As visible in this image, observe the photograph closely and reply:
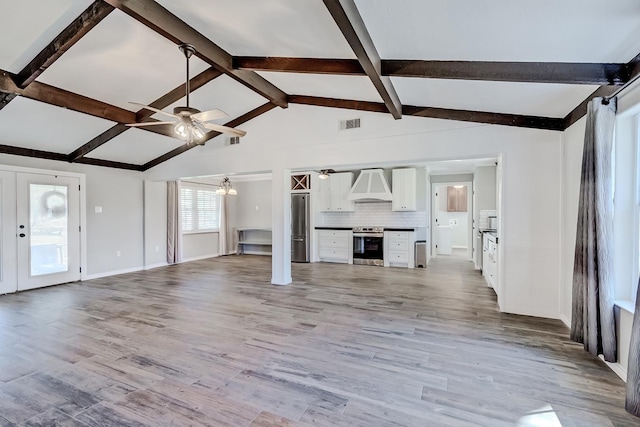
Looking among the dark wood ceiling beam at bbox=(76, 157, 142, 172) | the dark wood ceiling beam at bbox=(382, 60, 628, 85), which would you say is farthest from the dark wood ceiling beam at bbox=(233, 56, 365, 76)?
the dark wood ceiling beam at bbox=(76, 157, 142, 172)

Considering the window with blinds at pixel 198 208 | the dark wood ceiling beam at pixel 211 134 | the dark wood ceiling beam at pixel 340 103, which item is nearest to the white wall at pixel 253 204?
the window with blinds at pixel 198 208

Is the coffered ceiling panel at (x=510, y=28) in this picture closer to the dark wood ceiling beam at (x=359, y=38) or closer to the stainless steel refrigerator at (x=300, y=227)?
the dark wood ceiling beam at (x=359, y=38)

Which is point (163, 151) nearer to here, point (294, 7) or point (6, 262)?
point (6, 262)

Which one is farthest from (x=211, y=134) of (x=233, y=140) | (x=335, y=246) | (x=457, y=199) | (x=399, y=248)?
(x=457, y=199)

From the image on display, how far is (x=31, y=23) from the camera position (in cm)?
284

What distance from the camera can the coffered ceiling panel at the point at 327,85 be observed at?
3943 mm

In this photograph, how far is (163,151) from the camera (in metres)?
6.70

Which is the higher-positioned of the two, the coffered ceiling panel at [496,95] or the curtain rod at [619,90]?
the coffered ceiling panel at [496,95]

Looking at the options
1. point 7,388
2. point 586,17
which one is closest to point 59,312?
point 7,388

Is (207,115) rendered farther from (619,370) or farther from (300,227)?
(300,227)

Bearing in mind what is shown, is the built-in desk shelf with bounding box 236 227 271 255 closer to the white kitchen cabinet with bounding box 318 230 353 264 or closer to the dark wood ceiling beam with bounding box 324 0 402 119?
the white kitchen cabinet with bounding box 318 230 353 264

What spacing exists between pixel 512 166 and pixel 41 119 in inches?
269

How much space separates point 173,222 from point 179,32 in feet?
18.7

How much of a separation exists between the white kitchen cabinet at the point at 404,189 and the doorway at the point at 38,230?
672 cm
